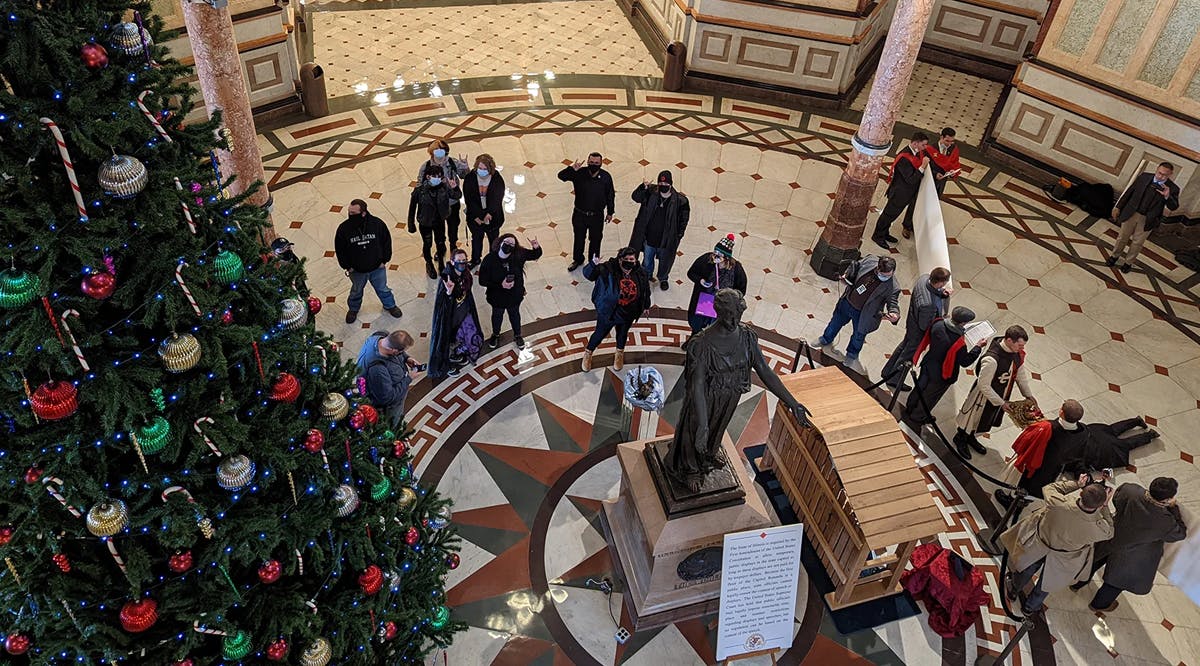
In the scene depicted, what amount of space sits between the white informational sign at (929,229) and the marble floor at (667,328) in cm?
77

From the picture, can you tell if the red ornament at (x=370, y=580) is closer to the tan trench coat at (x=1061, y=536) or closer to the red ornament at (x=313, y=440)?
the red ornament at (x=313, y=440)

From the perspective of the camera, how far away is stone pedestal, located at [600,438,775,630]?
4.64 m

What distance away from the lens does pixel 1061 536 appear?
15.9ft

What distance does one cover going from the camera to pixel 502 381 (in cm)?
661

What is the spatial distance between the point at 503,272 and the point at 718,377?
2.64m

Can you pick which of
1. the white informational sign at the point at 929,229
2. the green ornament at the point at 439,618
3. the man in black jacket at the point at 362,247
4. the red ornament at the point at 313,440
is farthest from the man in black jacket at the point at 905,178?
the red ornament at the point at 313,440

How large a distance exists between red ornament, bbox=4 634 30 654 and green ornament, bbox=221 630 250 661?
61 centimetres

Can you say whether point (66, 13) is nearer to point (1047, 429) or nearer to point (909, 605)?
point (909, 605)

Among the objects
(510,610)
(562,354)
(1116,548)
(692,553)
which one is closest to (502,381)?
(562,354)

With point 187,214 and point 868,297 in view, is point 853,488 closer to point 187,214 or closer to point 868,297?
point 868,297

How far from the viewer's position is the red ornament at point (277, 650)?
9.29 ft

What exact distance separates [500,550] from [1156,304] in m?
7.20

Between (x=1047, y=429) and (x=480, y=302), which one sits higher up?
(x=1047, y=429)

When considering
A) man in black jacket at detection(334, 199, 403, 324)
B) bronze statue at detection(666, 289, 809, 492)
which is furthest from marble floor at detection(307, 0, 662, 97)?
bronze statue at detection(666, 289, 809, 492)
